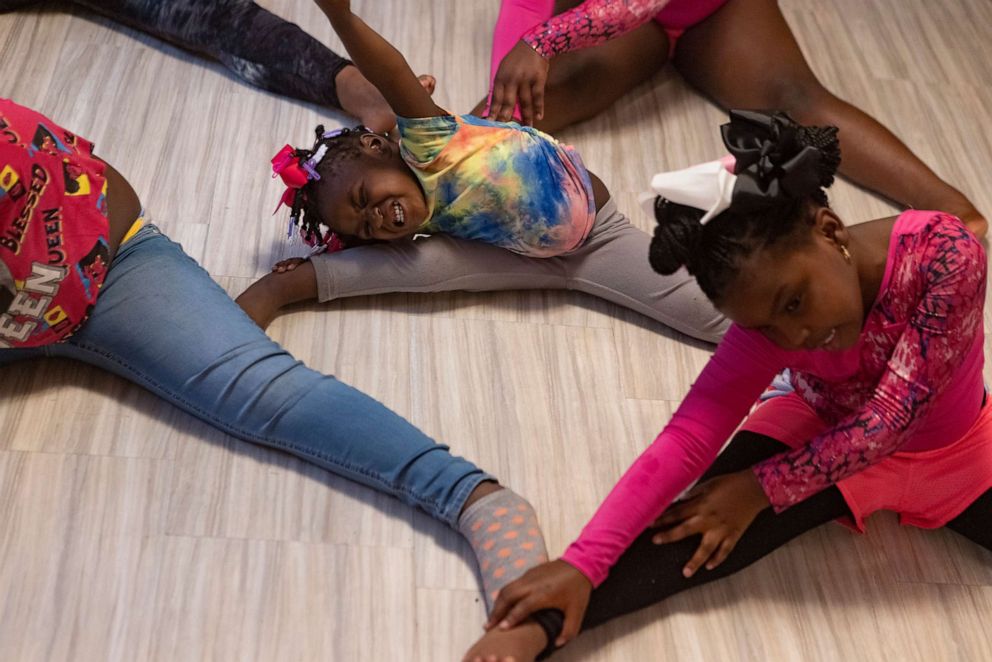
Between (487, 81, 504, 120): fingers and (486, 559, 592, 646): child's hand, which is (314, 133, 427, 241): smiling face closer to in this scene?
(487, 81, 504, 120): fingers

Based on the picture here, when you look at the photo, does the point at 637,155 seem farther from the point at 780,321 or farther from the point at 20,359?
the point at 20,359

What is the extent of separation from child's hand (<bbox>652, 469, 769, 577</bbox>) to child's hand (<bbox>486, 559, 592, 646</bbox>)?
0.12 m

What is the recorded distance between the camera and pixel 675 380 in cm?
142

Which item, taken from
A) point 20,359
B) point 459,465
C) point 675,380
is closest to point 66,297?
point 20,359

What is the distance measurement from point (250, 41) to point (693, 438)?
103 cm

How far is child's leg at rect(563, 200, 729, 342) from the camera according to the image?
1.44m

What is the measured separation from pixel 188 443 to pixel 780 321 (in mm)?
683

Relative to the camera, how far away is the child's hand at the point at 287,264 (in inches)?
56.8

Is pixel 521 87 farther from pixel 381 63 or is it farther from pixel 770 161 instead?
pixel 770 161

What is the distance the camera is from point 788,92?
1729mm

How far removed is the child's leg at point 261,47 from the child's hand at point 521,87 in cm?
19

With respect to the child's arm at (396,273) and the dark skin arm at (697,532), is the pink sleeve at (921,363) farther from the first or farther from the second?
the child's arm at (396,273)

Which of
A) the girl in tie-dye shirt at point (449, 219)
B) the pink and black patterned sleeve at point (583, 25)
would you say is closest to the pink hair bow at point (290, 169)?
the girl in tie-dye shirt at point (449, 219)

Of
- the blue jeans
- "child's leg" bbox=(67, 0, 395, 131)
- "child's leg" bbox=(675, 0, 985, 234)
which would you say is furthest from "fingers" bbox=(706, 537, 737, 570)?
"child's leg" bbox=(67, 0, 395, 131)
